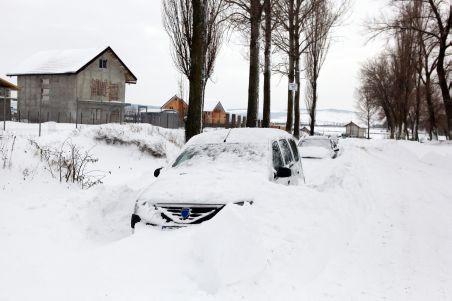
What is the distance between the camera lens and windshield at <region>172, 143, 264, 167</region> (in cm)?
743

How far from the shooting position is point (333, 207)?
7.71 metres

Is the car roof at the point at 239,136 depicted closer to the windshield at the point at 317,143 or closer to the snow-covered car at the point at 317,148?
the snow-covered car at the point at 317,148

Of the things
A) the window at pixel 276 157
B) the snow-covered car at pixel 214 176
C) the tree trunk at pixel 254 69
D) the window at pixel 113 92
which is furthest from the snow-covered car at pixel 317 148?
the window at pixel 113 92

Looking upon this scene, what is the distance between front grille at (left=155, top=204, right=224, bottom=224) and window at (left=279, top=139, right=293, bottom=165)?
307 cm

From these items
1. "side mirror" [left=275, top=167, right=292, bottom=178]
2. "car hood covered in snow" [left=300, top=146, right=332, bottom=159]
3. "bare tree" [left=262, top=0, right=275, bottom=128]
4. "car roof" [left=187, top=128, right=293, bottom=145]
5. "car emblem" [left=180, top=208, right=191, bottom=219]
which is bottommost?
"car emblem" [left=180, top=208, right=191, bottom=219]

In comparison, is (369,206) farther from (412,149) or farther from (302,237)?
(412,149)

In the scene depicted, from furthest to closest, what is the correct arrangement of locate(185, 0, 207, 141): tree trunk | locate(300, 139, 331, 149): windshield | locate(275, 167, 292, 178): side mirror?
locate(300, 139, 331, 149): windshield < locate(185, 0, 207, 141): tree trunk < locate(275, 167, 292, 178): side mirror

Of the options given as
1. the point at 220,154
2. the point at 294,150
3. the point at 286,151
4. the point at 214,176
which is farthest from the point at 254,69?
the point at 214,176

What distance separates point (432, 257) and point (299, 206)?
1917mm

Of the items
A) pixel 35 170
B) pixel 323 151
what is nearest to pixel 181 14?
pixel 323 151

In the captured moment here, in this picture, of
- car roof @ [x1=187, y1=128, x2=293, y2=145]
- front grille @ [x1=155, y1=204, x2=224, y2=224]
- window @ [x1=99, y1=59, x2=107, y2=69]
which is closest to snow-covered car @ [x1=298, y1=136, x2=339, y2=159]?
car roof @ [x1=187, y1=128, x2=293, y2=145]

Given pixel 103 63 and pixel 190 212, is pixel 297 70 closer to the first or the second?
pixel 103 63

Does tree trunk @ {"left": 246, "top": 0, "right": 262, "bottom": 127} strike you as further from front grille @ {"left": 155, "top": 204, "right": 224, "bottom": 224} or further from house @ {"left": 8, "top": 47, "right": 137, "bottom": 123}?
house @ {"left": 8, "top": 47, "right": 137, "bottom": 123}

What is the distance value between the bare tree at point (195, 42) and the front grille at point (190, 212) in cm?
772
